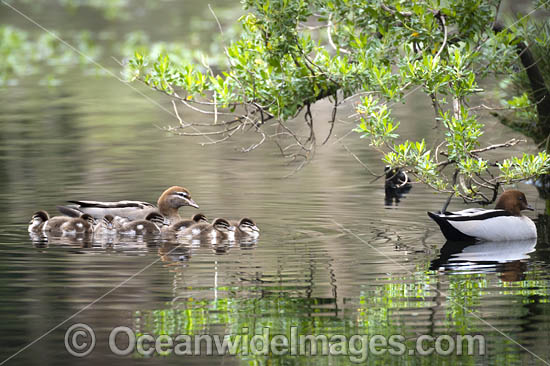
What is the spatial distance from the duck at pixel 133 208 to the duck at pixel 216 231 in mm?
803

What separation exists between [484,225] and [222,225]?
281 centimetres

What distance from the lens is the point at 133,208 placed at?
1185 centimetres

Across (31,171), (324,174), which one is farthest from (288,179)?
(31,171)

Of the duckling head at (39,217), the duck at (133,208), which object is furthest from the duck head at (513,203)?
the duckling head at (39,217)

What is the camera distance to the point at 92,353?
23.7 ft

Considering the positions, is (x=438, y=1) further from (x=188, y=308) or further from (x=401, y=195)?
(x=188, y=308)

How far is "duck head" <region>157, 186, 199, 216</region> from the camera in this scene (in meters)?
12.2

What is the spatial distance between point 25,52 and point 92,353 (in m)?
26.1

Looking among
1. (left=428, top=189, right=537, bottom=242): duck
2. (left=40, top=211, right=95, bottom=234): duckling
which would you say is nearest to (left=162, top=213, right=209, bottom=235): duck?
(left=40, top=211, right=95, bottom=234): duckling

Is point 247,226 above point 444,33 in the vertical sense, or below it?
below

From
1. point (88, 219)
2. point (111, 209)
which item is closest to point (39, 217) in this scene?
point (88, 219)

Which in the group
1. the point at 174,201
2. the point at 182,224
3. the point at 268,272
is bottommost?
the point at 268,272

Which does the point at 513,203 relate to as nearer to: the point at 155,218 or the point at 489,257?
the point at 489,257

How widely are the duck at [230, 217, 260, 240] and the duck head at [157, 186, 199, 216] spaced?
47.0 inches
